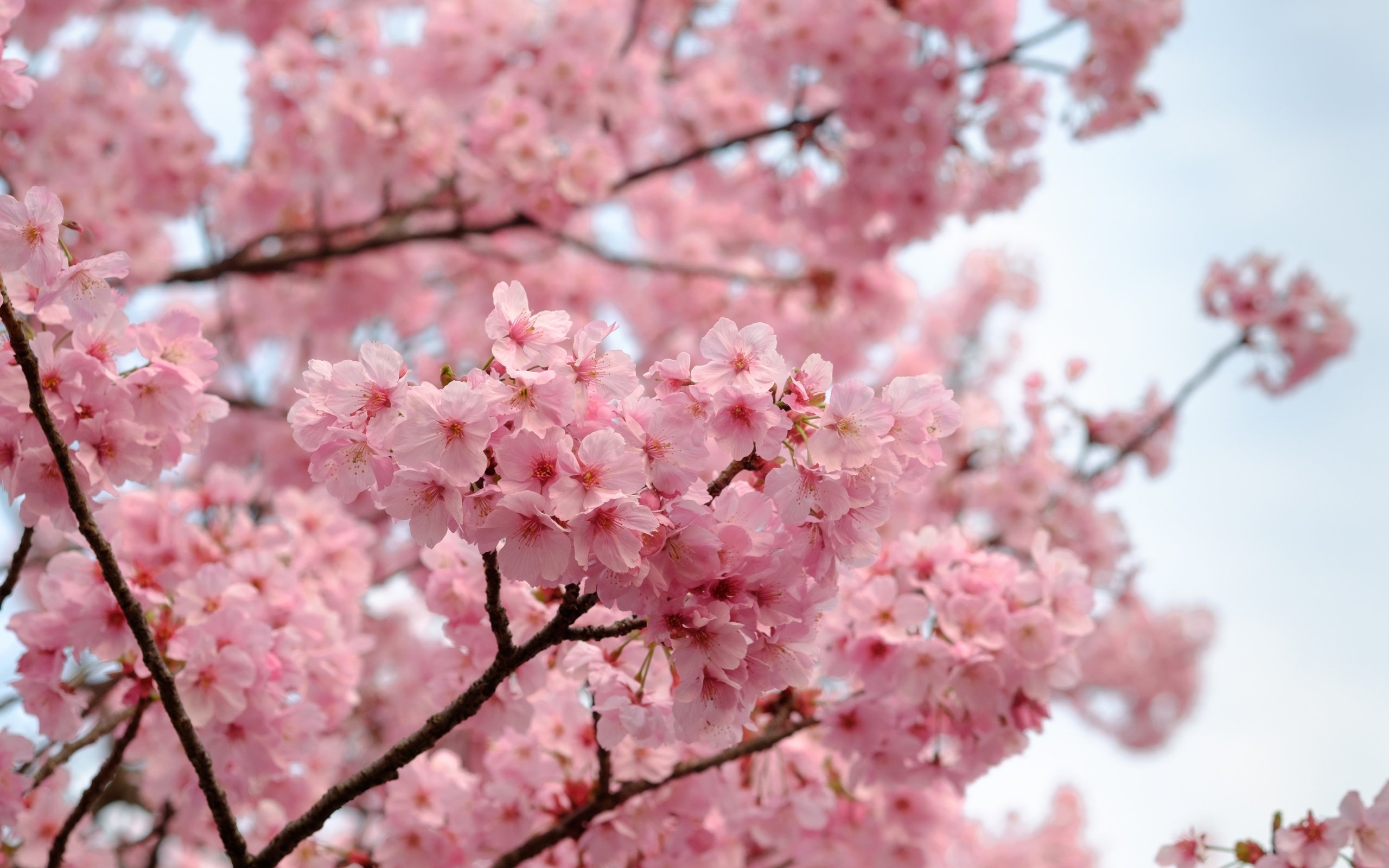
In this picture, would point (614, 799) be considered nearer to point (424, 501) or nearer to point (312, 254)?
point (424, 501)

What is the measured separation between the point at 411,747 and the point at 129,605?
0.64 metres

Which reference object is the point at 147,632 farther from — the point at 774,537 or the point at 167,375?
the point at 774,537

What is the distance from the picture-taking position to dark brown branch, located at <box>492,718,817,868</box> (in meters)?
2.53

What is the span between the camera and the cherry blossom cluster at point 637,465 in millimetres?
1570

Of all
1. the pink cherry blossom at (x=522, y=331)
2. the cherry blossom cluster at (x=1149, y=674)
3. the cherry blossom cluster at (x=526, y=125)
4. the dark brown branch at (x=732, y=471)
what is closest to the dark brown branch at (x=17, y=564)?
the pink cherry blossom at (x=522, y=331)

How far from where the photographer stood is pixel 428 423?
1559 millimetres

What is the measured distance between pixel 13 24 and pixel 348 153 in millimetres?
1896

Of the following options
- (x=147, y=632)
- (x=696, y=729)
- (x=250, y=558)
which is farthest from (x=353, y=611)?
(x=696, y=729)

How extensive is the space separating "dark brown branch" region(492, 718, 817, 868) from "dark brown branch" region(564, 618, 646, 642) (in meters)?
0.81

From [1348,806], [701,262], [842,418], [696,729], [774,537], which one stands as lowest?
[1348,806]

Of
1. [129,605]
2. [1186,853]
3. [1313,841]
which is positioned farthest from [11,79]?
[1313,841]

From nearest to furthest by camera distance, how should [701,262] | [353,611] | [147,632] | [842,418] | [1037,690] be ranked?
[842,418] → [147,632] → [1037,690] → [353,611] → [701,262]

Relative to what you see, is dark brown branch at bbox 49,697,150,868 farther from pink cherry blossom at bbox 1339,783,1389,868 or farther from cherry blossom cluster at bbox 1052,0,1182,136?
cherry blossom cluster at bbox 1052,0,1182,136

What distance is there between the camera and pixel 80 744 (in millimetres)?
2535
